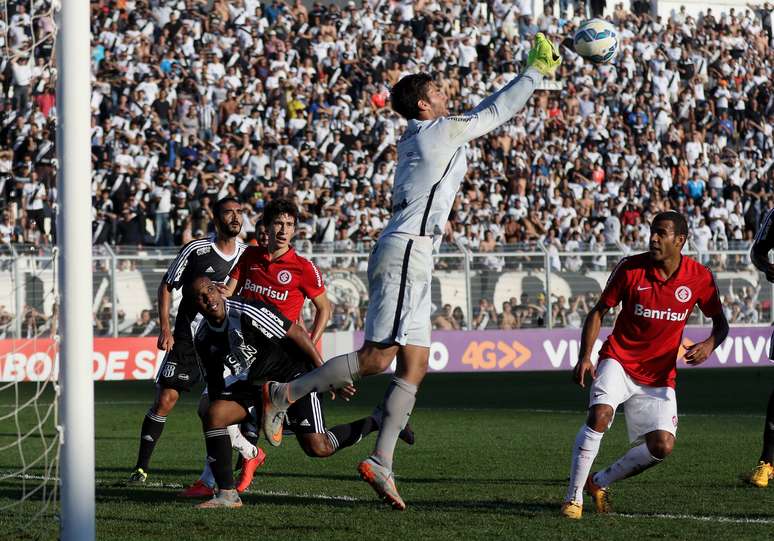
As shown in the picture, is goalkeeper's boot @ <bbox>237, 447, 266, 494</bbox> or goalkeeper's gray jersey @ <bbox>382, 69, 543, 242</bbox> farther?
goalkeeper's boot @ <bbox>237, 447, 266, 494</bbox>

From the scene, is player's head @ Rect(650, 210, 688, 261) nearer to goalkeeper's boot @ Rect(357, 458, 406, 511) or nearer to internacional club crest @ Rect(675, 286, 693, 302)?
internacional club crest @ Rect(675, 286, 693, 302)

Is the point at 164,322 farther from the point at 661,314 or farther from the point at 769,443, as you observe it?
the point at 769,443

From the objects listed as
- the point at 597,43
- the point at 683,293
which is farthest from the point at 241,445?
the point at 597,43

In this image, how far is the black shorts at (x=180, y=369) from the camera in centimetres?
927

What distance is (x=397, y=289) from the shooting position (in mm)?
6898

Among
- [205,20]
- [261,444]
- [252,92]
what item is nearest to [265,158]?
[252,92]

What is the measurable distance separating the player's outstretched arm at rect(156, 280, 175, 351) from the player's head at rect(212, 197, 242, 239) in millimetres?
600

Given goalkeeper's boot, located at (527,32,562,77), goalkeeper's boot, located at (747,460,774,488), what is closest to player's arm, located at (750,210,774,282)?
goalkeeper's boot, located at (747,460,774,488)

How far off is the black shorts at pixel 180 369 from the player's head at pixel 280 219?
42.2 inches

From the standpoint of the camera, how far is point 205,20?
2631cm

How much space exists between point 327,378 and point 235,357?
2.82 ft

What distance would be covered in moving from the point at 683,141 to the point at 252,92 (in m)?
10.3

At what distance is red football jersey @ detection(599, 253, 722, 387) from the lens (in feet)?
24.3

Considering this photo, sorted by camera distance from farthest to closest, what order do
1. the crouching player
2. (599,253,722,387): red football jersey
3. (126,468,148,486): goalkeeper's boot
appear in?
1. (126,468,148,486): goalkeeper's boot
2. the crouching player
3. (599,253,722,387): red football jersey
